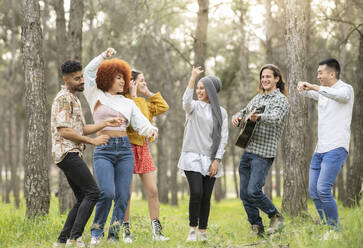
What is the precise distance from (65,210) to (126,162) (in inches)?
198

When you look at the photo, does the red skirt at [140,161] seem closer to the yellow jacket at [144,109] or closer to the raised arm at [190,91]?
the yellow jacket at [144,109]

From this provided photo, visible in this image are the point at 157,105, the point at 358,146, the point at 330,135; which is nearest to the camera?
the point at 330,135

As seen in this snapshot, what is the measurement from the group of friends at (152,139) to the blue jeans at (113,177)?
0.01 metres

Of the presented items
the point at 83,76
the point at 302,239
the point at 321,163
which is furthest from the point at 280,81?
the point at 83,76

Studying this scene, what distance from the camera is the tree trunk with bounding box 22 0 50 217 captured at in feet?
22.6

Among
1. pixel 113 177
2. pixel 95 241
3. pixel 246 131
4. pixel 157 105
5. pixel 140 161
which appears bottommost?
pixel 95 241

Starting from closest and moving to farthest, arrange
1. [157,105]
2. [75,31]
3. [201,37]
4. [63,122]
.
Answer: [63,122]
[157,105]
[75,31]
[201,37]

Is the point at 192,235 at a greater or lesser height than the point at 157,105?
lesser

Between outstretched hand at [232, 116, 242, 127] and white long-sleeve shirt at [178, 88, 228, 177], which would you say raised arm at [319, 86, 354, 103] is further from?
white long-sleeve shirt at [178, 88, 228, 177]

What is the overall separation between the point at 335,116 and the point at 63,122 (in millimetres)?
3416

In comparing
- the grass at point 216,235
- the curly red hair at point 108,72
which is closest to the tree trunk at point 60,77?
the grass at point 216,235

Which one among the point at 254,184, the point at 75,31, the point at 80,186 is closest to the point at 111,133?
the point at 80,186

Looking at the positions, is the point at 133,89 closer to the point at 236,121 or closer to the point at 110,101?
the point at 110,101

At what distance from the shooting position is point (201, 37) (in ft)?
32.9
